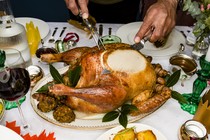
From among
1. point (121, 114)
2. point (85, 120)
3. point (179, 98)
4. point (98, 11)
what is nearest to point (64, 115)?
point (85, 120)

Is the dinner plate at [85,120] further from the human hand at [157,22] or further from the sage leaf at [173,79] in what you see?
the human hand at [157,22]

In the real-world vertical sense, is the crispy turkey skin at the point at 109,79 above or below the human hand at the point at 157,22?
below

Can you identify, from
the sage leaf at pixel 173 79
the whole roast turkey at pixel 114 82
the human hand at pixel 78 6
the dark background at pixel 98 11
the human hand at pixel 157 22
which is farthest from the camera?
the dark background at pixel 98 11

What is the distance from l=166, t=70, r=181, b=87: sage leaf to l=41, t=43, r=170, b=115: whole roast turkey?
0.05 m

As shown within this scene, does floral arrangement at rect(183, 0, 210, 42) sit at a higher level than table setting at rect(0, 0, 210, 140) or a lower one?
higher

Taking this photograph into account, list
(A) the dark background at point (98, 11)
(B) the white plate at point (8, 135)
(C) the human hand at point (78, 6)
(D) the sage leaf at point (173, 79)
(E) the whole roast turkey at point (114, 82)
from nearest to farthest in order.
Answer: (B) the white plate at point (8, 135) < (E) the whole roast turkey at point (114, 82) < (D) the sage leaf at point (173, 79) < (C) the human hand at point (78, 6) < (A) the dark background at point (98, 11)

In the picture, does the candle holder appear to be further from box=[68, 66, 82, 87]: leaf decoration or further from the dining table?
box=[68, 66, 82, 87]: leaf decoration

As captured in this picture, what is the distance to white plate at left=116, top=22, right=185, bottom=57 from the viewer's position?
3.76 feet

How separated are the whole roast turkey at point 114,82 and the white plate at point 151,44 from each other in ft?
0.84

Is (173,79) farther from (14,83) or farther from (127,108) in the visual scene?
(14,83)

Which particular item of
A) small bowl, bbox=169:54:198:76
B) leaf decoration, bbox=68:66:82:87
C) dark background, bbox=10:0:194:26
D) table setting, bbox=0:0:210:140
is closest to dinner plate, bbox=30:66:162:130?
table setting, bbox=0:0:210:140

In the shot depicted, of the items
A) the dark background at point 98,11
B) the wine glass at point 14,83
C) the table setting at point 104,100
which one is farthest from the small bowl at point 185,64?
the dark background at point 98,11

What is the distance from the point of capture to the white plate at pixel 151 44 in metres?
1.15

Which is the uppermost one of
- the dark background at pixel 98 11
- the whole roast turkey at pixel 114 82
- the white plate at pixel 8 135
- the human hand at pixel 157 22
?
the human hand at pixel 157 22
